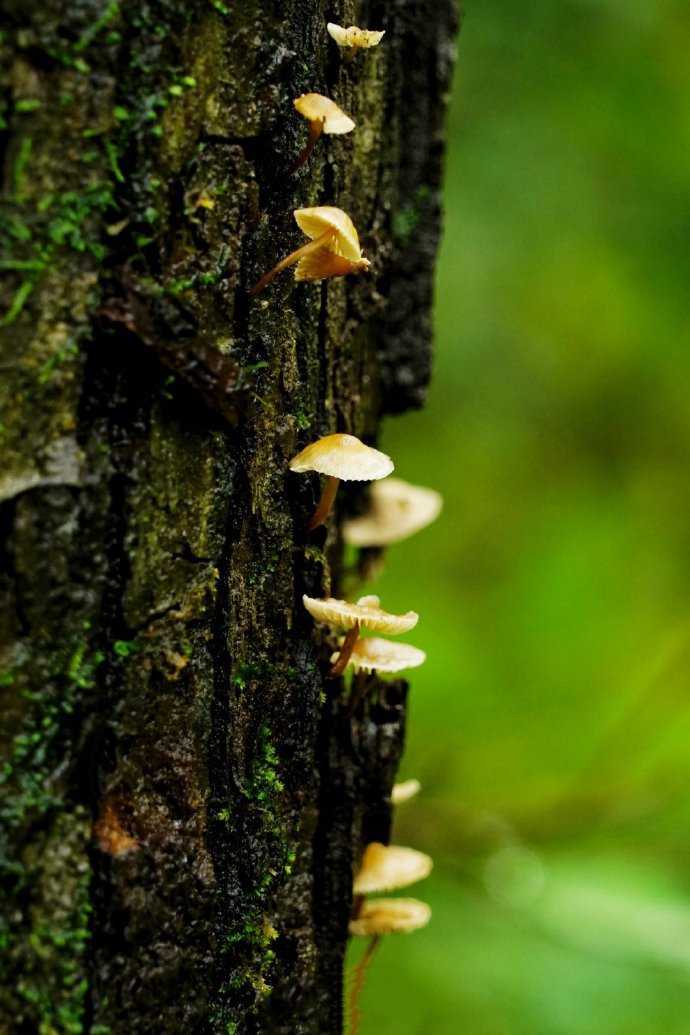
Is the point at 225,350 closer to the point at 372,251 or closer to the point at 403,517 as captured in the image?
the point at 372,251

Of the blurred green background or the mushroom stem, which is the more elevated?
the blurred green background

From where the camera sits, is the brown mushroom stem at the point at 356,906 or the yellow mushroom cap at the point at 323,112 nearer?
the yellow mushroom cap at the point at 323,112

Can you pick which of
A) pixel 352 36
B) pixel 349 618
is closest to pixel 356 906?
Answer: pixel 349 618

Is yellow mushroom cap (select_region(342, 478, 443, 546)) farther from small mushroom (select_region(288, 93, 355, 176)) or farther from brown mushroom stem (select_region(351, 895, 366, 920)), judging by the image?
small mushroom (select_region(288, 93, 355, 176))

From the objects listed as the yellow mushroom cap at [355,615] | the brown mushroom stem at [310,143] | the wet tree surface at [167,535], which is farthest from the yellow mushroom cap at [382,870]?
the brown mushroom stem at [310,143]

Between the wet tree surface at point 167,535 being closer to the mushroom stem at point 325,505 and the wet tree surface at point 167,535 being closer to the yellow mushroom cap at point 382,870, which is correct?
the mushroom stem at point 325,505

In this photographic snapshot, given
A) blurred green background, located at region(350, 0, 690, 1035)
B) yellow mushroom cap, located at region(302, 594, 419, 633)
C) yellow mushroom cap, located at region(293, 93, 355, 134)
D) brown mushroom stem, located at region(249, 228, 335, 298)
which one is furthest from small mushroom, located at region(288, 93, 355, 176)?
blurred green background, located at region(350, 0, 690, 1035)
